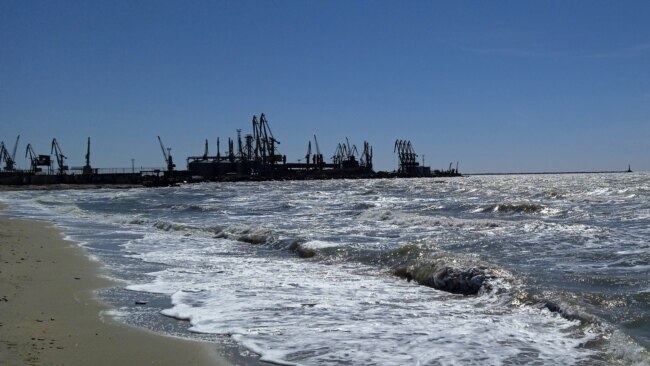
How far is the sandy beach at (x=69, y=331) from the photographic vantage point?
5.23 meters

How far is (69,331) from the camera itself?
610 cm

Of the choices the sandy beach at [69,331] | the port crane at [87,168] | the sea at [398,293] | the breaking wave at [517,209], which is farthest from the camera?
the port crane at [87,168]

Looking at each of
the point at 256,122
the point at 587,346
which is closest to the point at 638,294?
the point at 587,346

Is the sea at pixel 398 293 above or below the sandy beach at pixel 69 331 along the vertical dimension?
below

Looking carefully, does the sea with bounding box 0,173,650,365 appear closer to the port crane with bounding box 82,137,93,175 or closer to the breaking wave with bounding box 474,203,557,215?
the breaking wave with bounding box 474,203,557,215

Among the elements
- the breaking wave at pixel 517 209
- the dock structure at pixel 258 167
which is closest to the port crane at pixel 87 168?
the dock structure at pixel 258 167

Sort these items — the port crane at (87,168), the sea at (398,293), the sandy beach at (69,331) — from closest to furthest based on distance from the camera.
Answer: the sandy beach at (69,331)
the sea at (398,293)
the port crane at (87,168)

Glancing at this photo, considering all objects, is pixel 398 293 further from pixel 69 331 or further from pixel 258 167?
pixel 258 167

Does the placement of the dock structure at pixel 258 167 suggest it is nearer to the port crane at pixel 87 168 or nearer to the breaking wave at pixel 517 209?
the port crane at pixel 87 168

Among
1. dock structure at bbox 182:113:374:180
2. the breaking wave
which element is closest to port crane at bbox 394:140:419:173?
dock structure at bbox 182:113:374:180

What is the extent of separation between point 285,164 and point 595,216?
9652cm

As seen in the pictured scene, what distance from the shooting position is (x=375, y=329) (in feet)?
21.5

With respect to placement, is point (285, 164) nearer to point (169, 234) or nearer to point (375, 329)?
point (169, 234)

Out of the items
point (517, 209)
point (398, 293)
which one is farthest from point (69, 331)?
point (517, 209)
